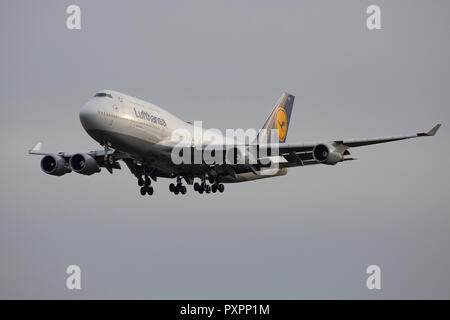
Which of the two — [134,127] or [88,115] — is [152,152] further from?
[88,115]

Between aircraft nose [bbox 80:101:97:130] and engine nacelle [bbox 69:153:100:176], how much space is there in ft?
22.7

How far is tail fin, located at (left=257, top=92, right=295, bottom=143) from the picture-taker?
70887 mm

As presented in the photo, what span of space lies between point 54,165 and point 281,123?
73.2 feet

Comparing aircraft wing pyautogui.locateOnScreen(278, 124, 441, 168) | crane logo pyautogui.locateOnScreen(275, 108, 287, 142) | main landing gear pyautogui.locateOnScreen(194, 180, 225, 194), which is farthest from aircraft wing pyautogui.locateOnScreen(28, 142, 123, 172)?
crane logo pyautogui.locateOnScreen(275, 108, 287, 142)

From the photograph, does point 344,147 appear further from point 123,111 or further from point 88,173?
point 88,173

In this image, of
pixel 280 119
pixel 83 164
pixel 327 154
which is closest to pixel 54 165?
pixel 83 164

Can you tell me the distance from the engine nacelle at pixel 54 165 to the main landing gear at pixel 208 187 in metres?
10.3

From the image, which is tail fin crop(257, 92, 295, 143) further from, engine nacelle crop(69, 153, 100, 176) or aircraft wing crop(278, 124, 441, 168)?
engine nacelle crop(69, 153, 100, 176)

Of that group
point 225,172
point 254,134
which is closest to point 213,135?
point 225,172

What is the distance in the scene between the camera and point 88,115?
52906mm

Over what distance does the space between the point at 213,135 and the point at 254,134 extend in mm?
7615
